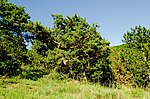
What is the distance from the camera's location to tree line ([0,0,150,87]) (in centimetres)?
2269

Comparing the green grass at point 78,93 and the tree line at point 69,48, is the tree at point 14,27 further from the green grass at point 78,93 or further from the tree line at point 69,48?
the green grass at point 78,93

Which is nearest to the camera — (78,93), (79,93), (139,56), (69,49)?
(79,93)

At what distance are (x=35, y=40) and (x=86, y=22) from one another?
5716 millimetres

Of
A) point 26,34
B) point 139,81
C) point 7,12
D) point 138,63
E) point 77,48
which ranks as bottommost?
point 139,81

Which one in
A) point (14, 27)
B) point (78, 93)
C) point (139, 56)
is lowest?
point (78, 93)

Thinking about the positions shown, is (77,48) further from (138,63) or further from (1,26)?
(1,26)

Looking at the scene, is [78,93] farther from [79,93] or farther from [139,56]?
[139,56]

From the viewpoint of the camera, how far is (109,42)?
2511cm

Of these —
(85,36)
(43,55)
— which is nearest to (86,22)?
(85,36)

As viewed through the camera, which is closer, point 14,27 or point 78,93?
point 78,93

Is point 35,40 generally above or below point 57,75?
above

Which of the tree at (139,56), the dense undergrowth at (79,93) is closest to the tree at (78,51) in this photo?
the tree at (139,56)

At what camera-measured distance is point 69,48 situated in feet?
81.6

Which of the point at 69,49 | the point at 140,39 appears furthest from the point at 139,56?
the point at 69,49
